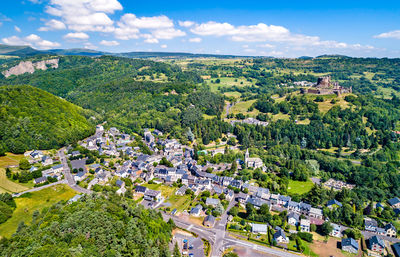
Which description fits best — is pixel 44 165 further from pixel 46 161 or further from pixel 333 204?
pixel 333 204

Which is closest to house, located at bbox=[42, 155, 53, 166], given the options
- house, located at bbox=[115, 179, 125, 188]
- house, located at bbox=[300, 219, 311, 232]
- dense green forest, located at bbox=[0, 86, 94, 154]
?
dense green forest, located at bbox=[0, 86, 94, 154]

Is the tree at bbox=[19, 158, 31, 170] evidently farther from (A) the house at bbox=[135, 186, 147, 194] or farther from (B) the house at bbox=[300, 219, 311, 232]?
(B) the house at bbox=[300, 219, 311, 232]

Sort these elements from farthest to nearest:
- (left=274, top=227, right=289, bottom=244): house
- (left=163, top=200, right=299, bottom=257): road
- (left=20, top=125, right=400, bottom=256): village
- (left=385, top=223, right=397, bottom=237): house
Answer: (left=385, top=223, right=397, bottom=237): house, (left=20, top=125, right=400, bottom=256): village, (left=274, top=227, right=289, bottom=244): house, (left=163, top=200, right=299, bottom=257): road

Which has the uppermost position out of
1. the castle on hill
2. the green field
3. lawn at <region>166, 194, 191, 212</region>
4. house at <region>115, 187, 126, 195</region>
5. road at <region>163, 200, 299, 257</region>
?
the castle on hill

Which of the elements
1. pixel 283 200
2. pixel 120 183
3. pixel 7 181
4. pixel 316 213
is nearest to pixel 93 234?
pixel 120 183

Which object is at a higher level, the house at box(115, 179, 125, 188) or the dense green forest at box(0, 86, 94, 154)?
the dense green forest at box(0, 86, 94, 154)

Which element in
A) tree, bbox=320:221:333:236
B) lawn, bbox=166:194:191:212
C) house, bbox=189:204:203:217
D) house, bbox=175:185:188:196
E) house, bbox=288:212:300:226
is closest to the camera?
tree, bbox=320:221:333:236

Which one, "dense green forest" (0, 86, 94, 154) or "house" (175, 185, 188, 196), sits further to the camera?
"dense green forest" (0, 86, 94, 154)

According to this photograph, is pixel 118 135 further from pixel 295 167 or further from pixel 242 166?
pixel 295 167
